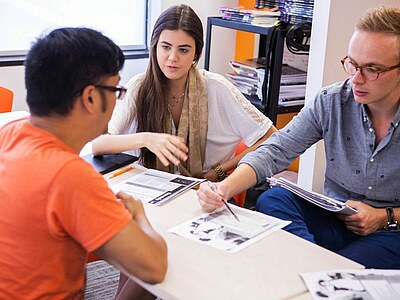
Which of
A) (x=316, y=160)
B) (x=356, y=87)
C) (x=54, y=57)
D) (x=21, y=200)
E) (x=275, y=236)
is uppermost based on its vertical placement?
(x=54, y=57)

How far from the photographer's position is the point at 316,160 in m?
2.78

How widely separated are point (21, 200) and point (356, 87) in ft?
3.73

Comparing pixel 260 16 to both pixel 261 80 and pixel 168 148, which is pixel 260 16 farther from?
pixel 168 148

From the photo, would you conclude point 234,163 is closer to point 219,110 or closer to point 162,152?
point 219,110

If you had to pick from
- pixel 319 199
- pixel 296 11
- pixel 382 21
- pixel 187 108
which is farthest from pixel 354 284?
pixel 296 11

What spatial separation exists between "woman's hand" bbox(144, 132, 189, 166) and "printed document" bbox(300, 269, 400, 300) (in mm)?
623

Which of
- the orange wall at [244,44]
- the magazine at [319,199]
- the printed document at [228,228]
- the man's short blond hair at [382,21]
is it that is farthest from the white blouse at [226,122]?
the orange wall at [244,44]

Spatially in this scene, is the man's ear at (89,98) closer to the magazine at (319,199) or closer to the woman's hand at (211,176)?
the magazine at (319,199)

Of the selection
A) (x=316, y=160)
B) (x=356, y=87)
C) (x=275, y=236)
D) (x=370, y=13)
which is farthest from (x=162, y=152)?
(x=316, y=160)

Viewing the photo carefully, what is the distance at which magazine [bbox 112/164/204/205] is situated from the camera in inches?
65.7

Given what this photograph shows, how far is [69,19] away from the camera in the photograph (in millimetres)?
3398

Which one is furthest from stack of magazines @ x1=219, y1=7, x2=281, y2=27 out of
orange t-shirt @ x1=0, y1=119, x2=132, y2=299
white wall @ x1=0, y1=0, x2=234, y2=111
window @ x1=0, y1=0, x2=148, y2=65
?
orange t-shirt @ x1=0, y1=119, x2=132, y2=299

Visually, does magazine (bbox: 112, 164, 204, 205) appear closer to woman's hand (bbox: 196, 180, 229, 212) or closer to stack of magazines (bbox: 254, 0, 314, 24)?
woman's hand (bbox: 196, 180, 229, 212)

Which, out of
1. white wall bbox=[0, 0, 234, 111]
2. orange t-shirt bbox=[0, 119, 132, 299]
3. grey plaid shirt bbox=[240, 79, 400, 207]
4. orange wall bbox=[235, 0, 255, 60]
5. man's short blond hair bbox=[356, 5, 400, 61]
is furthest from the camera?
orange wall bbox=[235, 0, 255, 60]
